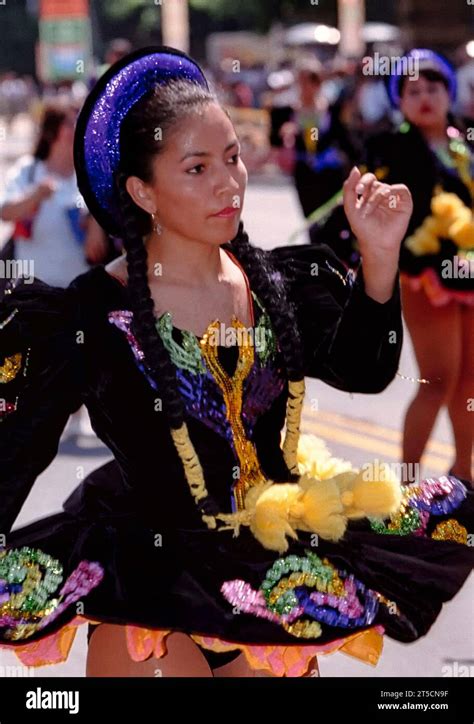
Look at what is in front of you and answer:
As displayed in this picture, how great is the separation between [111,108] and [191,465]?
2.62 ft

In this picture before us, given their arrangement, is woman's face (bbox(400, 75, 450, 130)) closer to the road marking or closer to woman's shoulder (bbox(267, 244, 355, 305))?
the road marking

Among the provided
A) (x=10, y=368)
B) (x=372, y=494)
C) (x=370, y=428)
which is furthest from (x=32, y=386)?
(x=370, y=428)

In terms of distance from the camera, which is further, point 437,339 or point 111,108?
point 437,339

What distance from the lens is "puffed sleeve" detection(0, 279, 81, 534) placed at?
313cm

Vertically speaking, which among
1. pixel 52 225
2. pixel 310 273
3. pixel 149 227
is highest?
pixel 52 225

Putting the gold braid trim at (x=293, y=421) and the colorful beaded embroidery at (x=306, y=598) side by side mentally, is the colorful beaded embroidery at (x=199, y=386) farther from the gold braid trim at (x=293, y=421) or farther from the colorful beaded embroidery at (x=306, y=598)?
the colorful beaded embroidery at (x=306, y=598)

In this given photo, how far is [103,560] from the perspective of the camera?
10.4 ft

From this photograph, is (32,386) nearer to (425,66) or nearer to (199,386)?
(199,386)

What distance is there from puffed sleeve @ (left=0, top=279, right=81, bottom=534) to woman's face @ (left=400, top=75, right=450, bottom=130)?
4.16 metres

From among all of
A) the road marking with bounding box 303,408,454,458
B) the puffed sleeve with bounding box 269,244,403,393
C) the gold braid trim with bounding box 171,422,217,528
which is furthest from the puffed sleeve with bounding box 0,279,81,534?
the road marking with bounding box 303,408,454,458

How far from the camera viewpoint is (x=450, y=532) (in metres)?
3.35

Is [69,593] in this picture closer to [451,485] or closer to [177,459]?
[177,459]
